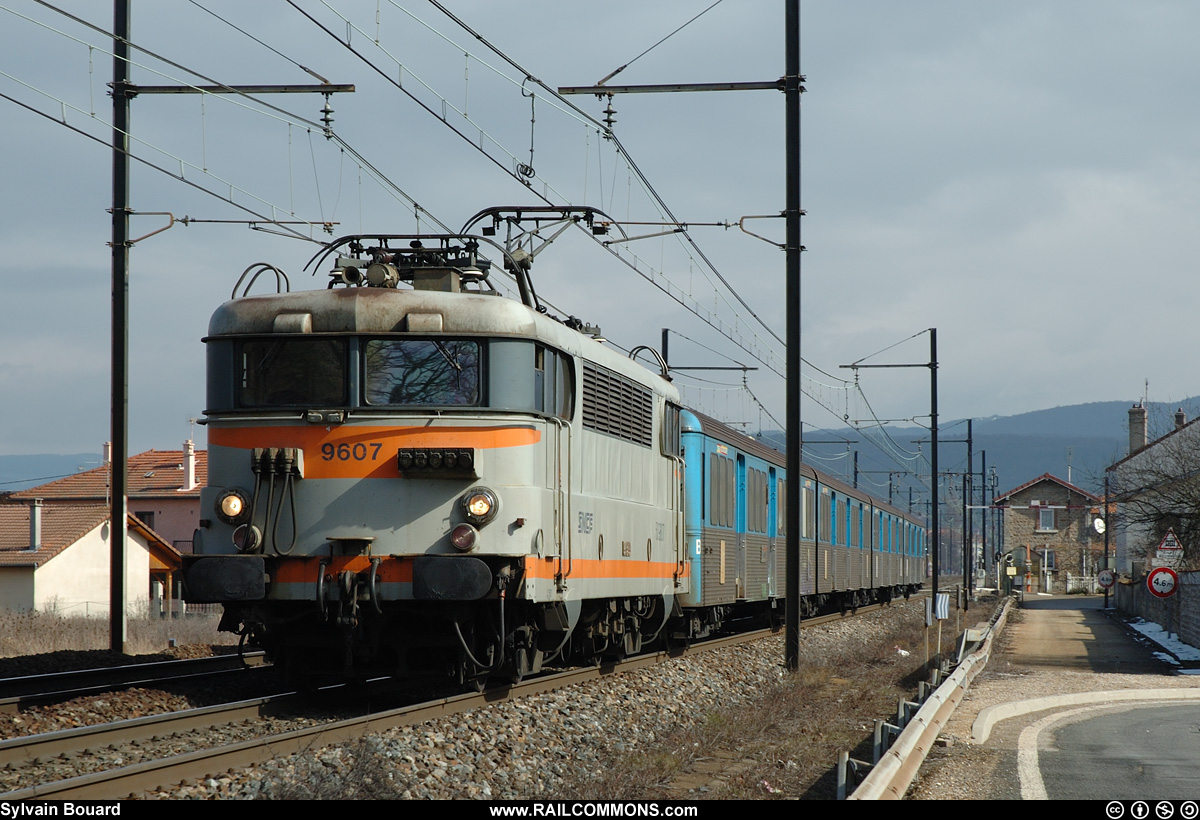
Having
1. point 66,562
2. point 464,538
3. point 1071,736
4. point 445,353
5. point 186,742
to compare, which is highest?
point 445,353

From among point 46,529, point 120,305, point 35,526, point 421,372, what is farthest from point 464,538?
point 46,529

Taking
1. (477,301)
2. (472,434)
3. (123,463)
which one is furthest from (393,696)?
(123,463)

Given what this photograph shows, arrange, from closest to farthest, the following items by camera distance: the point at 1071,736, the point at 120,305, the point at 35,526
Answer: the point at 1071,736 < the point at 120,305 < the point at 35,526

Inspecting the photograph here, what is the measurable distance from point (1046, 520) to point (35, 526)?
66.5 m

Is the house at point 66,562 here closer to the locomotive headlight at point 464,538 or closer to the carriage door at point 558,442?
the carriage door at point 558,442

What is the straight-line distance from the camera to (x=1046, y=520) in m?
90.5

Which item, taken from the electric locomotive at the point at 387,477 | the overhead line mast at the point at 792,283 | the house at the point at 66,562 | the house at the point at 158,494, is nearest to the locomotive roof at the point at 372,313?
the electric locomotive at the point at 387,477

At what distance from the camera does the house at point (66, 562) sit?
44125 mm

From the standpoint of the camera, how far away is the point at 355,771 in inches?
323

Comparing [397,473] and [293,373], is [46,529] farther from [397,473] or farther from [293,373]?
[397,473]

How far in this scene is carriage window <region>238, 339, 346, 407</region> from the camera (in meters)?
11.2

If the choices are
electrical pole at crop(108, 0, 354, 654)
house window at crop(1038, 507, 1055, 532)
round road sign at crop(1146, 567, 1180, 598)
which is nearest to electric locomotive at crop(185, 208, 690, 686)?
electrical pole at crop(108, 0, 354, 654)

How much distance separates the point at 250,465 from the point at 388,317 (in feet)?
5.44
